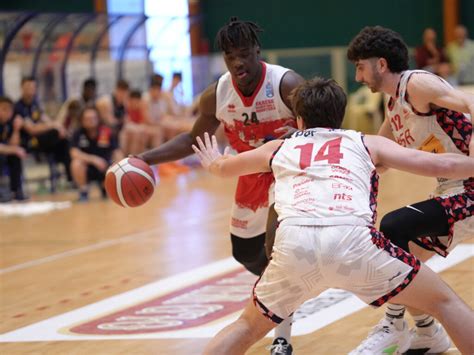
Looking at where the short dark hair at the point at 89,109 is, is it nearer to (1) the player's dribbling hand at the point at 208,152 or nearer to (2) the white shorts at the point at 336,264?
(1) the player's dribbling hand at the point at 208,152

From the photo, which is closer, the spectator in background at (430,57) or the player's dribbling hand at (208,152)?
the player's dribbling hand at (208,152)

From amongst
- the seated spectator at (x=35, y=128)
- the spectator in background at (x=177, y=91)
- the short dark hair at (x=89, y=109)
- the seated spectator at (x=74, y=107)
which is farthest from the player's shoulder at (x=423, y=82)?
the spectator in background at (x=177, y=91)

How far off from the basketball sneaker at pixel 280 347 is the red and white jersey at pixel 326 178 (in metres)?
0.94

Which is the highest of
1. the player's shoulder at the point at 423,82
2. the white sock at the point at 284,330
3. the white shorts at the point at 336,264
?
the player's shoulder at the point at 423,82

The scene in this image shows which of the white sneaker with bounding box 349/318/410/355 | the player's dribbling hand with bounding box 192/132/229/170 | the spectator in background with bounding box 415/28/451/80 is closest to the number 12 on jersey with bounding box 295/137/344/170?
the player's dribbling hand with bounding box 192/132/229/170

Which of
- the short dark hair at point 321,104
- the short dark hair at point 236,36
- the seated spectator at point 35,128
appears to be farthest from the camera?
the seated spectator at point 35,128

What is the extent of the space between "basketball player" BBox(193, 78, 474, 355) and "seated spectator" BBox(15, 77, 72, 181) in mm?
9790

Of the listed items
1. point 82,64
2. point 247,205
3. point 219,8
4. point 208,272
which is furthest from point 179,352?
point 219,8

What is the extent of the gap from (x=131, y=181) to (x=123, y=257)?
10.9 feet

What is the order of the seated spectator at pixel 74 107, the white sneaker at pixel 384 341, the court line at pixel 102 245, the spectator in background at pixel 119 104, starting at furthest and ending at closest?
the spectator in background at pixel 119 104, the seated spectator at pixel 74 107, the court line at pixel 102 245, the white sneaker at pixel 384 341

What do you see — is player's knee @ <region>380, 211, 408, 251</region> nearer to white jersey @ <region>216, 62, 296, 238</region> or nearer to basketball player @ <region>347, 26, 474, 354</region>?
basketball player @ <region>347, 26, 474, 354</region>

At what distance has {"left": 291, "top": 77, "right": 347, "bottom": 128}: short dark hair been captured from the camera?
4.15m

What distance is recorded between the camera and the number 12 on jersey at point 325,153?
406 cm

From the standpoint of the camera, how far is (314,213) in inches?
157
